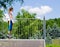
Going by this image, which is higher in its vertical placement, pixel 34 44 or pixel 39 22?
pixel 39 22

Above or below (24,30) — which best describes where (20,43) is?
below

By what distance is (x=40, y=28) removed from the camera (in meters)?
8.65

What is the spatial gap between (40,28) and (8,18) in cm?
150

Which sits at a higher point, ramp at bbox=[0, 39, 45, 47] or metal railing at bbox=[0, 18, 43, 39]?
metal railing at bbox=[0, 18, 43, 39]

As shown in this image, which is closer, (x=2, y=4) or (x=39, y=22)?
(x=2, y=4)

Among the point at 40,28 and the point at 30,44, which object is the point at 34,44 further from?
the point at 40,28

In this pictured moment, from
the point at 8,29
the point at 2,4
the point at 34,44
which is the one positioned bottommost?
the point at 34,44

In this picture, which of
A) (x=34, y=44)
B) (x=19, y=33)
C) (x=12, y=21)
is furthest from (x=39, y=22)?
(x=34, y=44)

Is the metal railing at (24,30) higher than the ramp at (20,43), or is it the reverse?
the metal railing at (24,30)

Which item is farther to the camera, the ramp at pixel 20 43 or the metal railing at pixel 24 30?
the metal railing at pixel 24 30

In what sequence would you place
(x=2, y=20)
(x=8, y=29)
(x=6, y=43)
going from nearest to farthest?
(x=6, y=43) → (x=8, y=29) → (x=2, y=20)

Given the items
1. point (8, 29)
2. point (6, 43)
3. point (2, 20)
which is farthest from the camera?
point (2, 20)

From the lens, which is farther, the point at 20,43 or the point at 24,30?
the point at 24,30

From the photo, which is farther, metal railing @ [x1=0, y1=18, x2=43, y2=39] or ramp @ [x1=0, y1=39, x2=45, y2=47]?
metal railing @ [x1=0, y1=18, x2=43, y2=39]
